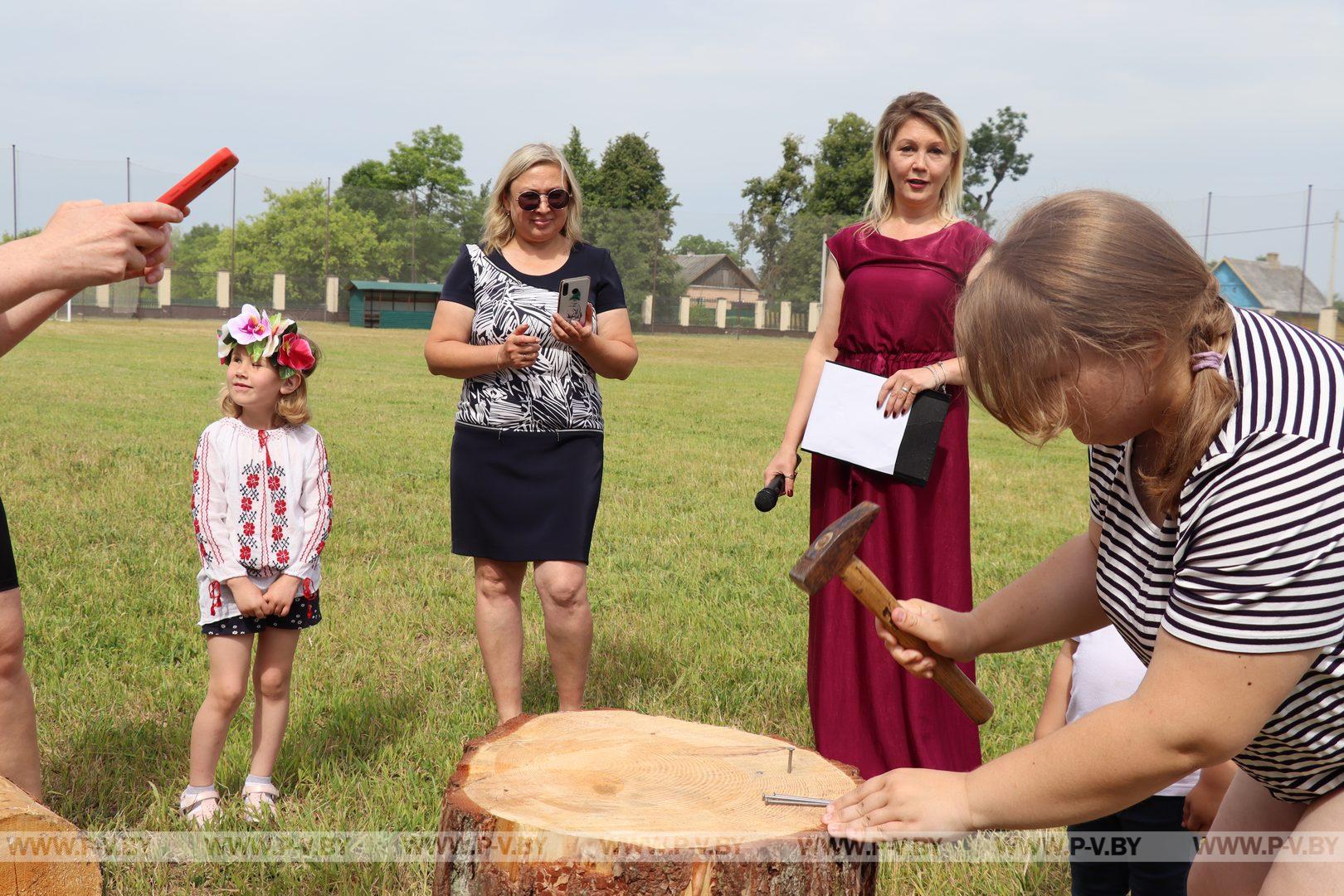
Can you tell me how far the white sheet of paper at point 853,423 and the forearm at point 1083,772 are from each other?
2.24 metres

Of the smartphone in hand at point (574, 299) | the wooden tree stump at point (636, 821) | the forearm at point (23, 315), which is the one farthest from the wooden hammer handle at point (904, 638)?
the forearm at point (23, 315)

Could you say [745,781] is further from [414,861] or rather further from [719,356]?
[719,356]

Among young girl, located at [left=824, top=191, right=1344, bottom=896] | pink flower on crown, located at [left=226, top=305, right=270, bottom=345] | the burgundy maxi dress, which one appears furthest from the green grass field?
young girl, located at [left=824, top=191, right=1344, bottom=896]

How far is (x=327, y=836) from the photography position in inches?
137

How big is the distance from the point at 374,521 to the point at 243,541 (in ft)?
14.1

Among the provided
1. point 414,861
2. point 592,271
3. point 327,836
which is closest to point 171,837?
point 327,836

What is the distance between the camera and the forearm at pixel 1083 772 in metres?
1.61

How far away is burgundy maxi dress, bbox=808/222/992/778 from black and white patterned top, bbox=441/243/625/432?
92cm

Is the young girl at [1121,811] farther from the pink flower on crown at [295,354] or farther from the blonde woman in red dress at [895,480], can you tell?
the pink flower on crown at [295,354]

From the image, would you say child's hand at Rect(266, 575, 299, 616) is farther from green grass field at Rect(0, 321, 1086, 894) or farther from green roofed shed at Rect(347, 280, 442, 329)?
green roofed shed at Rect(347, 280, 442, 329)

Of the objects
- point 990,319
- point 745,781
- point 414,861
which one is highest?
point 990,319

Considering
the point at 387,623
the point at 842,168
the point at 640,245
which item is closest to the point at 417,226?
the point at 640,245

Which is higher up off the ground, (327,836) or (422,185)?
(422,185)

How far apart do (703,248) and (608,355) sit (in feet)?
142
